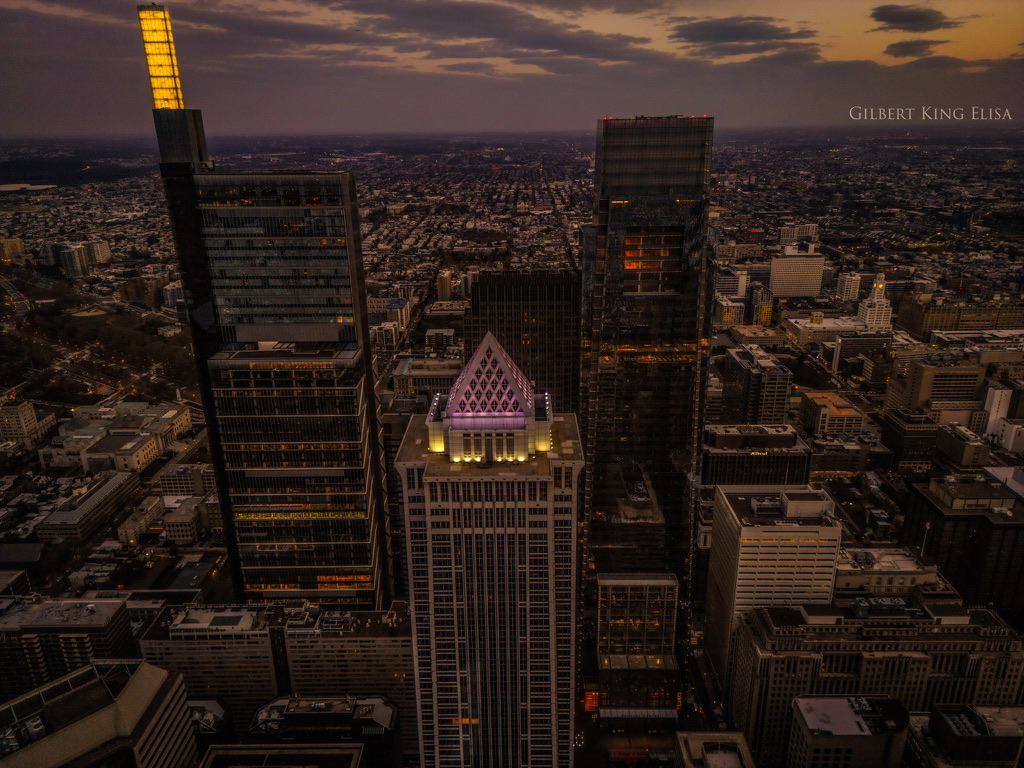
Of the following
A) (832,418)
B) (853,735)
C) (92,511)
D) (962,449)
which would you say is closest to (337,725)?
(853,735)

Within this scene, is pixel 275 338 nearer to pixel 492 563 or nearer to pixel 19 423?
pixel 492 563

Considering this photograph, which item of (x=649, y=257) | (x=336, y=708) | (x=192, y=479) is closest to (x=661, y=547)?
(x=649, y=257)

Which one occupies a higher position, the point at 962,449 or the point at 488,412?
the point at 488,412

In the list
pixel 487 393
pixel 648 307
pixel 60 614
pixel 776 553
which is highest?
pixel 487 393

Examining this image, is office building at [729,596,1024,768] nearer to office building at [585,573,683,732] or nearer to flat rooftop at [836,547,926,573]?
office building at [585,573,683,732]

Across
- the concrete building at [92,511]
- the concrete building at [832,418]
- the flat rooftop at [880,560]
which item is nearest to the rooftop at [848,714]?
the flat rooftop at [880,560]

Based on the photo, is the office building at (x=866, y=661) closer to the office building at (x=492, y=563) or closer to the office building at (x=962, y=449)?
the office building at (x=492, y=563)
